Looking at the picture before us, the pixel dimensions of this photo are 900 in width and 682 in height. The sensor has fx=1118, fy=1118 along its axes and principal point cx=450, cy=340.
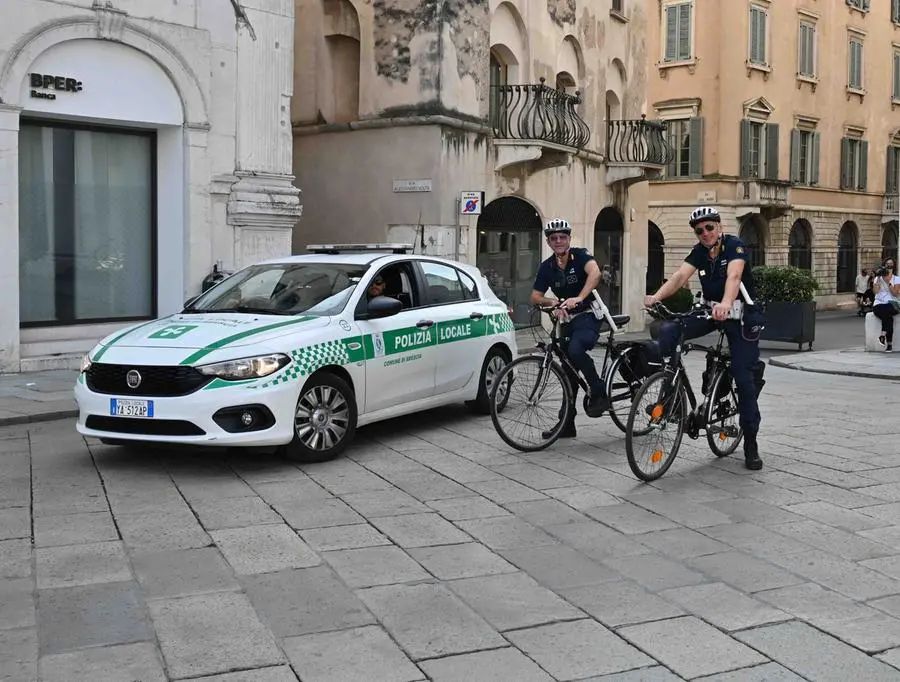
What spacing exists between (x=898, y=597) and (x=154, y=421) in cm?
494

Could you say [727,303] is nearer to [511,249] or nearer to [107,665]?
[107,665]

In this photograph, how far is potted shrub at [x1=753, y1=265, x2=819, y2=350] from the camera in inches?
842

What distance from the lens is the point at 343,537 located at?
6289mm

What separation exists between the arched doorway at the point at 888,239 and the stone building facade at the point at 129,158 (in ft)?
119

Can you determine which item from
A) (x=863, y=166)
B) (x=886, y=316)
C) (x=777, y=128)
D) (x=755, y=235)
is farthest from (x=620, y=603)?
(x=863, y=166)

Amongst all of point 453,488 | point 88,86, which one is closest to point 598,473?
point 453,488

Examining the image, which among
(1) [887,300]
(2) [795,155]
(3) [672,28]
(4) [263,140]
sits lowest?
(1) [887,300]

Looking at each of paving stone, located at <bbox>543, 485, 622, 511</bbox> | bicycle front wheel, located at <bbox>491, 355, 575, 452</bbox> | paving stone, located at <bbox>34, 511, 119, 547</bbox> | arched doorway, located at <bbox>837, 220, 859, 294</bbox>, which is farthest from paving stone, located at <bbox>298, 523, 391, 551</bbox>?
arched doorway, located at <bbox>837, 220, 859, 294</bbox>

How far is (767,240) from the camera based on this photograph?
3988 centimetres

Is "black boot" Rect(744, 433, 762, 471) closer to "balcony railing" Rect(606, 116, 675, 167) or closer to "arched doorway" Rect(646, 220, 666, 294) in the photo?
"balcony railing" Rect(606, 116, 675, 167)

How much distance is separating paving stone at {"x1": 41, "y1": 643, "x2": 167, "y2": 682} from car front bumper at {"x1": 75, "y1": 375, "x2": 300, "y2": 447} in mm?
3269

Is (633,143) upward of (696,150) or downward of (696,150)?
downward

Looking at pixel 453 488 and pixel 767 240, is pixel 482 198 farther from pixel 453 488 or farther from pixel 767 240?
pixel 767 240

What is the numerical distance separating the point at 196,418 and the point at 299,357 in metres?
0.90
